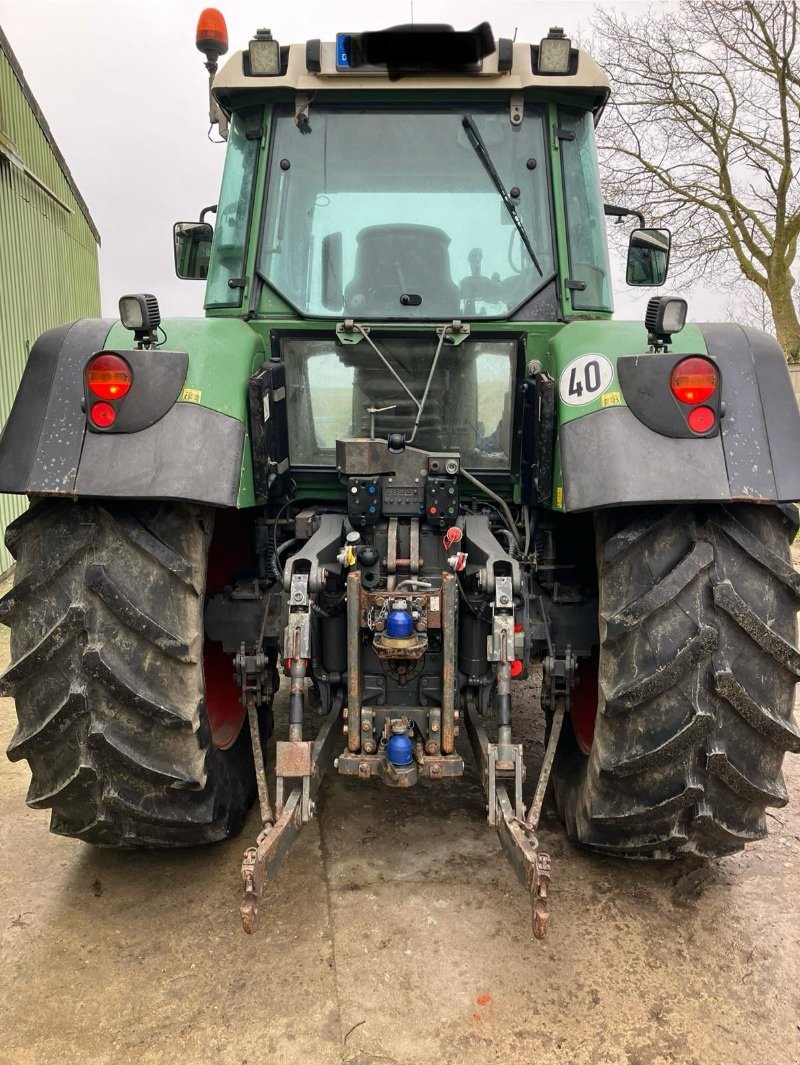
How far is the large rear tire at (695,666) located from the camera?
7.73ft

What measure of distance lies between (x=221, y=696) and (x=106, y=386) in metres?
1.45

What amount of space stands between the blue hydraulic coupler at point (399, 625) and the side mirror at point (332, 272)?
3.98 feet

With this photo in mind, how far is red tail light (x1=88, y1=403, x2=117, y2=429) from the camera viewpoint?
2.46m

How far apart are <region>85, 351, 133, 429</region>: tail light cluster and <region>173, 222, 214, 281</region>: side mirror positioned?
5.09 feet

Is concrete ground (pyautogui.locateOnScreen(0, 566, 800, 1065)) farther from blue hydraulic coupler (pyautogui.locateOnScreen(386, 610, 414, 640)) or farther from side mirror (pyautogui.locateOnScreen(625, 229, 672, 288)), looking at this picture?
side mirror (pyautogui.locateOnScreen(625, 229, 672, 288))

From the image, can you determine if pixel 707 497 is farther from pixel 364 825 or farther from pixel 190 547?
pixel 364 825

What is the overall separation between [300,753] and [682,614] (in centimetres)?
117

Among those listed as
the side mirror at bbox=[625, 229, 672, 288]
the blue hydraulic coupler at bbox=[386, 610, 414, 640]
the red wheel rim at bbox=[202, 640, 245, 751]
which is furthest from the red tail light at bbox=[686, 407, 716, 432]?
the red wheel rim at bbox=[202, 640, 245, 751]

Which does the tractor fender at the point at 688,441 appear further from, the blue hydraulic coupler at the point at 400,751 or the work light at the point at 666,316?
the blue hydraulic coupler at the point at 400,751

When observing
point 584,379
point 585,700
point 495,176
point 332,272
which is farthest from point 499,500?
point 495,176

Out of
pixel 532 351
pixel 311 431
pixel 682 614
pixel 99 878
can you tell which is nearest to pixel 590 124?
pixel 532 351

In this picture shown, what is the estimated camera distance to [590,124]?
10.7ft

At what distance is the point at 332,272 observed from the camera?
310 cm

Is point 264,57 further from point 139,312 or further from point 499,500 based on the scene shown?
point 499,500
